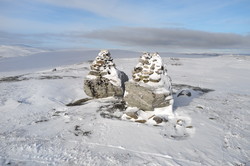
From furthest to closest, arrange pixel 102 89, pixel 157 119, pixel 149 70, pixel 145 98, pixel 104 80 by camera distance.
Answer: pixel 104 80
pixel 102 89
pixel 149 70
pixel 145 98
pixel 157 119

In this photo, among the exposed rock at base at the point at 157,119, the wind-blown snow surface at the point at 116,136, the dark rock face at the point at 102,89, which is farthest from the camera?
the dark rock face at the point at 102,89

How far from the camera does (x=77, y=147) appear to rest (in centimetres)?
933

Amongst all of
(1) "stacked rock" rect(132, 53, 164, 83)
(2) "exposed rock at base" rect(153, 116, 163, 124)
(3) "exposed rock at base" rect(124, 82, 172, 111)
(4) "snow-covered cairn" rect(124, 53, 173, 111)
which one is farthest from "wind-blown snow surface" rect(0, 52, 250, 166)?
(1) "stacked rock" rect(132, 53, 164, 83)

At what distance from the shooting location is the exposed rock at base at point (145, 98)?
13.0m

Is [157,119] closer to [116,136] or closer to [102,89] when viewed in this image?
[116,136]

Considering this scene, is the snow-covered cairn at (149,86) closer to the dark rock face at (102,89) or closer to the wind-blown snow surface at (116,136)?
the wind-blown snow surface at (116,136)

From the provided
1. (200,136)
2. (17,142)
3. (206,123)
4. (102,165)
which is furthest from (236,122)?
(17,142)

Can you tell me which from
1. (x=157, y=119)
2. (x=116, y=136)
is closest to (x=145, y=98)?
(x=157, y=119)

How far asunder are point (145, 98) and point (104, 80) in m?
5.48

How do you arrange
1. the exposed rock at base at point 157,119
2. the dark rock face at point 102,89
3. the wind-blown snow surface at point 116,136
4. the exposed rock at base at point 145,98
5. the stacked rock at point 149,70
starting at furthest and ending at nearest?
1. the dark rock face at point 102,89
2. the stacked rock at point 149,70
3. the exposed rock at base at point 145,98
4. the exposed rock at base at point 157,119
5. the wind-blown snow surface at point 116,136

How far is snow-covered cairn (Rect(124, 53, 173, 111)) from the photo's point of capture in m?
13.1

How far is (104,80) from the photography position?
57.9ft

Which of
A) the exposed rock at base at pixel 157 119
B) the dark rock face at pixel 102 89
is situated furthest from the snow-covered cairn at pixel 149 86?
the dark rock face at pixel 102 89

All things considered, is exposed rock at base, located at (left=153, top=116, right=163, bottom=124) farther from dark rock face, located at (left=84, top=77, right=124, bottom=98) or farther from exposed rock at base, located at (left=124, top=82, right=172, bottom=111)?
dark rock face, located at (left=84, top=77, right=124, bottom=98)
